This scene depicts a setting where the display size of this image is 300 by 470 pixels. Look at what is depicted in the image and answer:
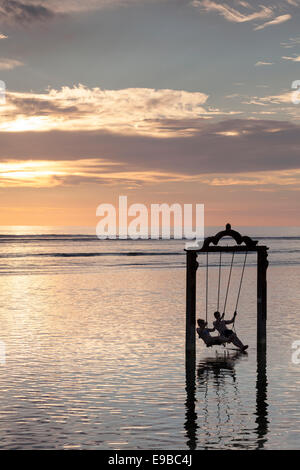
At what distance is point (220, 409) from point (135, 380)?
3.08 meters

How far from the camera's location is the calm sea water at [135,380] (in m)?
13.5

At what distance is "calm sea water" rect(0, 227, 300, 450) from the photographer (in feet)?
44.2

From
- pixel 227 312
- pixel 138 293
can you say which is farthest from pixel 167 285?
pixel 227 312

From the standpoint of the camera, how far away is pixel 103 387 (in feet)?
56.4

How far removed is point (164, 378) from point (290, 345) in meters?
6.73

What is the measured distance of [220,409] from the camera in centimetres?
1559

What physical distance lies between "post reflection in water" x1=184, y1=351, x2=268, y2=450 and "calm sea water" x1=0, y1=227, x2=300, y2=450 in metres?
0.03

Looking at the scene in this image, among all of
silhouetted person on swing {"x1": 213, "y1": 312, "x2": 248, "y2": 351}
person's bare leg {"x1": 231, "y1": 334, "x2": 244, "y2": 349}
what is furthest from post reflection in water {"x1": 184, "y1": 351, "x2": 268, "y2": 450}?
person's bare leg {"x1": 231, "y1": 334, "x2": 244, "y2": 349}

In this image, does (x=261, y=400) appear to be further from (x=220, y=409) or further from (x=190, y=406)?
(x=190, y=406)
